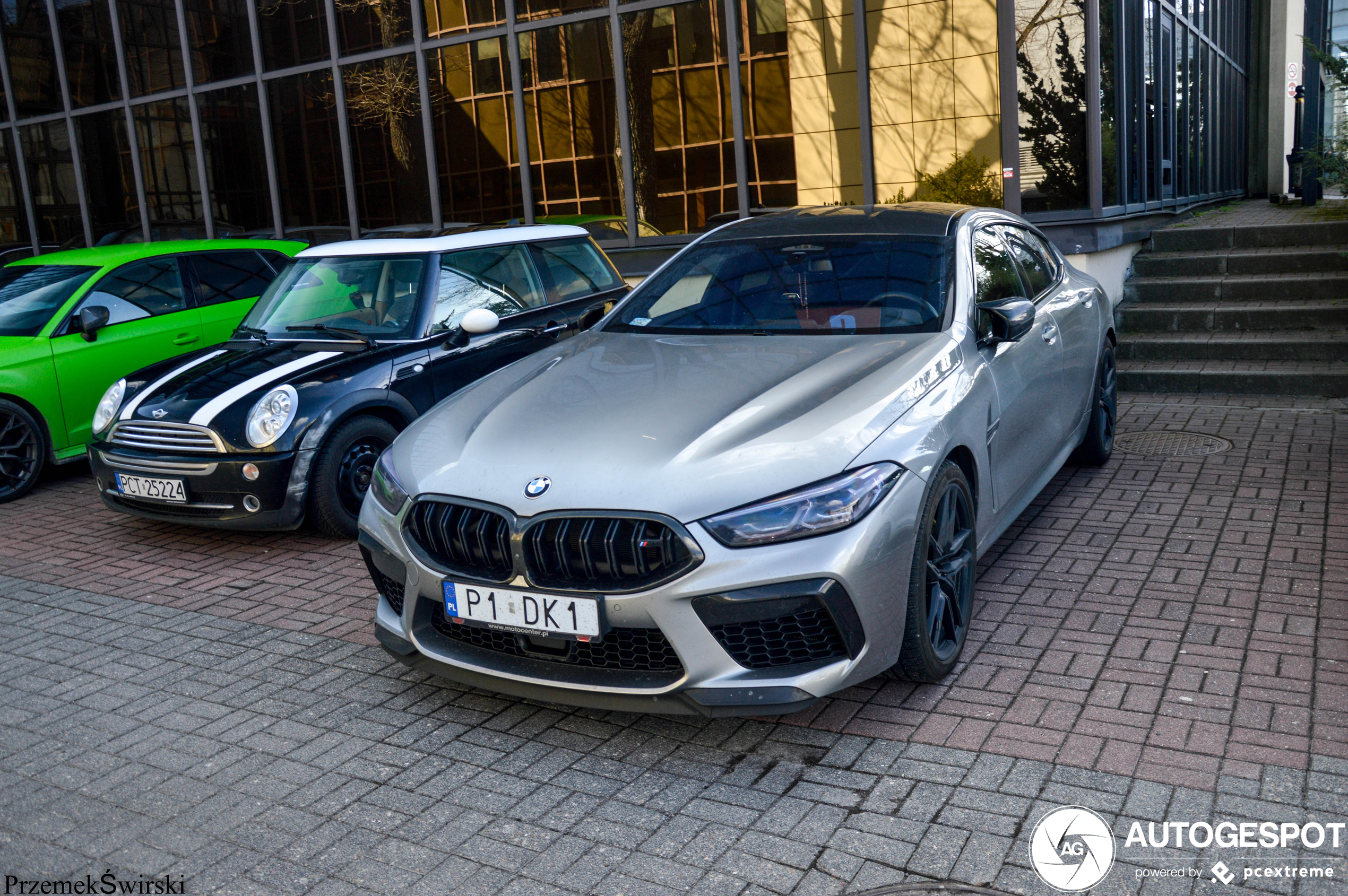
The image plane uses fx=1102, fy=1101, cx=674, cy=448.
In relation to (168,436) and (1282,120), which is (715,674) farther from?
(1282,120)

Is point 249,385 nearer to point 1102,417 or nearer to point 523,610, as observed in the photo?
point 523,610

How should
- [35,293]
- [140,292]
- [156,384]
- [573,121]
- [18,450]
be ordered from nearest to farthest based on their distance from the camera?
[156,384] < [18,450] < [35,293] < [140,292] < [573,121]

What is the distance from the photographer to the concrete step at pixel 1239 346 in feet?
27.2

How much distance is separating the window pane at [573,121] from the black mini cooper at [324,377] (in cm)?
415

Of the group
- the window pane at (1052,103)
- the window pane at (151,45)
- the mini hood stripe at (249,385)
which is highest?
the window pane at (151,45)

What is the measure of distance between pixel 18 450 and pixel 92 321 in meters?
1.01

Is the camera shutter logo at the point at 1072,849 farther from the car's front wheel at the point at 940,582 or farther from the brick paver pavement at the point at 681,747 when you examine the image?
the car's front wheel at the point at 940,582

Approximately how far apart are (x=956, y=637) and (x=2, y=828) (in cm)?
306

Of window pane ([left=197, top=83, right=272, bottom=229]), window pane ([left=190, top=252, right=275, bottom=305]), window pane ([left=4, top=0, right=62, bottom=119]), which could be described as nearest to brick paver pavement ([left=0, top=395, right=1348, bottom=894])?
window pane ([left=190, top=252, right=275, bottom=305])

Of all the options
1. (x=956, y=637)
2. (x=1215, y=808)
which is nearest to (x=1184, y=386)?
(x=956, y=637)

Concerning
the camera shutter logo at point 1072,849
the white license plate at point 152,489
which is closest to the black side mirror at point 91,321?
the white license plate at point 152,489

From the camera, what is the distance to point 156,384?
20.4 ft

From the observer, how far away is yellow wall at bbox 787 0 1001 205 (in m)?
9.41

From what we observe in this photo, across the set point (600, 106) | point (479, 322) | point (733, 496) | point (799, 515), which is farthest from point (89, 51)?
point (799, 515)
